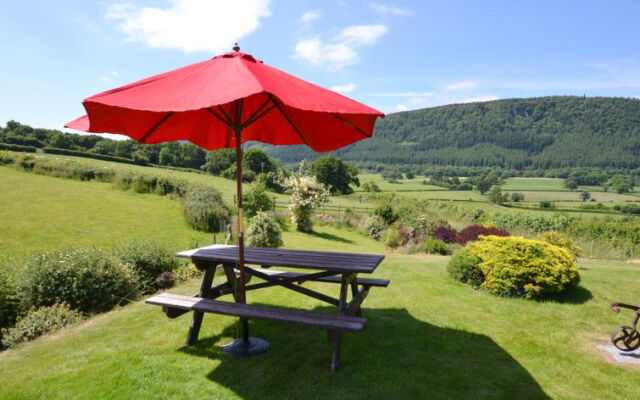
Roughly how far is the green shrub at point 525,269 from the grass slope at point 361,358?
328 millimetres

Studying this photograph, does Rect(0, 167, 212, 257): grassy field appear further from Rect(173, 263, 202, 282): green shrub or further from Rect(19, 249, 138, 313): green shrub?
Rect(19, 249, 138, 313): green shrub

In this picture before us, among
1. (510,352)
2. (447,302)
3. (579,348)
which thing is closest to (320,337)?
(510,352)

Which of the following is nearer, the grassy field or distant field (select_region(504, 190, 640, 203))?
the grassy field

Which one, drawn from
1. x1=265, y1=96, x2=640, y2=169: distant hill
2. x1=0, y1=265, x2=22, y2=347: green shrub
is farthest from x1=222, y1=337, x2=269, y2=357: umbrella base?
x1=265, y1=96, x2=640, y2=169: distant hill

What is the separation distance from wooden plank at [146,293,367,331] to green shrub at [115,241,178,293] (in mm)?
4077

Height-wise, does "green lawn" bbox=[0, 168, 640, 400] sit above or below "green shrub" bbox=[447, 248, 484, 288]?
below

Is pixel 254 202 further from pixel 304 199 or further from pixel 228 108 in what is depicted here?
pixel 228 108

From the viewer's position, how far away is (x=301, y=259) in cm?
424

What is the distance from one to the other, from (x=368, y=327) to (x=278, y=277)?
138cm

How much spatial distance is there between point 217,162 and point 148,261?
54411 millimetres

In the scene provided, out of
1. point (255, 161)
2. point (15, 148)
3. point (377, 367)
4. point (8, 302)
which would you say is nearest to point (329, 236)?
point (8, 302)

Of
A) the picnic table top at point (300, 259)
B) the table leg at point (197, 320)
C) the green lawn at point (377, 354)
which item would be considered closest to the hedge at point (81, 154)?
the green lawn at point (377, 354)

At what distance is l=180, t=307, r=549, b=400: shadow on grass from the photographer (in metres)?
3.31

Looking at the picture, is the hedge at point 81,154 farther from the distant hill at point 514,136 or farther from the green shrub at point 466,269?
the distant hill at point 514,136
